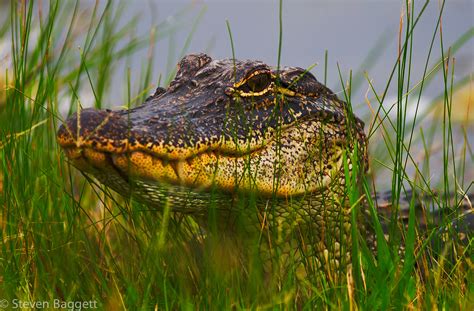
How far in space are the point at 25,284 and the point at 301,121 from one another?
5.45 ft

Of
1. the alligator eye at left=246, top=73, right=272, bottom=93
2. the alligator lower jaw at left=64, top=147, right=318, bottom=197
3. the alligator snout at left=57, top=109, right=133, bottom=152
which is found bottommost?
the alligator lower jaw at left=64, top=147, right=318, bottom=197

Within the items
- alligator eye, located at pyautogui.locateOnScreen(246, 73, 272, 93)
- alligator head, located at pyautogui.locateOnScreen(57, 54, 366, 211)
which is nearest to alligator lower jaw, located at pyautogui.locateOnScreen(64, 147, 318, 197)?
alligator head, located at pyautogui.locateOnScreen(57, 54, 366, 211)

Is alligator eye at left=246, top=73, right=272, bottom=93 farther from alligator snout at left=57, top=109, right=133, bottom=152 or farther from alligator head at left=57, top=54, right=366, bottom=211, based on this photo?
alligator snout at left=57, top=109, right=133, bottom=152

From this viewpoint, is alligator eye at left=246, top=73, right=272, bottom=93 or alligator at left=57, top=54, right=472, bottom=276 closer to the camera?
alligator at left=57, top=54, right=472, bottom=276

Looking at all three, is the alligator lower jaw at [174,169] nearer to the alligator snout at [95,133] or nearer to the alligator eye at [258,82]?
the alligator snout at [95,133]

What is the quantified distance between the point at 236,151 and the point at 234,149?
0.04 m

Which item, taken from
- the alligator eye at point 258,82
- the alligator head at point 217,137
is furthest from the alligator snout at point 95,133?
the alligator eye at point 258,82

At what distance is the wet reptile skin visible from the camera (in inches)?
118

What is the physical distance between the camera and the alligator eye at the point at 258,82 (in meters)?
3.81

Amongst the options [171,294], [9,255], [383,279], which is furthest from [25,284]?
[383,279]

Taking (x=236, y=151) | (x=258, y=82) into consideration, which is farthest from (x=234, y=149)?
(x=258, y=82)

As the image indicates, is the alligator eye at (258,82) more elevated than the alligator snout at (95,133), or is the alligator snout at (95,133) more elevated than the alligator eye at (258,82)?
the alligator eye at (258,82)

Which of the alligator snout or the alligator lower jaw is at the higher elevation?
the alligator snout

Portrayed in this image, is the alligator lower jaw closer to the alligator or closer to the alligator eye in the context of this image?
the alligator
